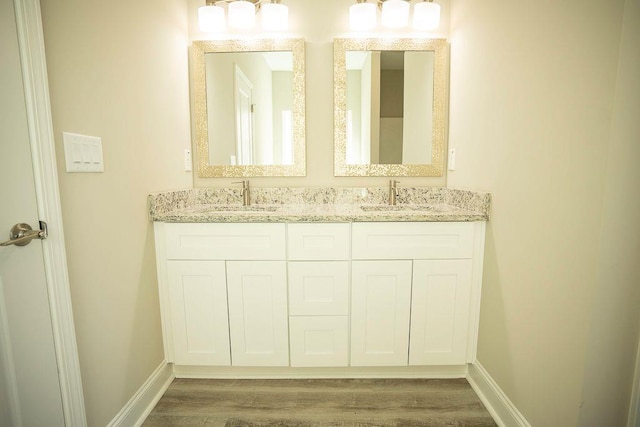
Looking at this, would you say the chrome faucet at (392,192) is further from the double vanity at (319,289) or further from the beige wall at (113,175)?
the beige wall at (113,175)

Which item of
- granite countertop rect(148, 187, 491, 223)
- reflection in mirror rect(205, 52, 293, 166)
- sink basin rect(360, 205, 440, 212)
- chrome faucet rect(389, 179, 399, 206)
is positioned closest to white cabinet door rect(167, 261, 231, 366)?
granite countertop rect(148, 187, 491, 223)

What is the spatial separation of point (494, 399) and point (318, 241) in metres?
1.07

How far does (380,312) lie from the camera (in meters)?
1.42

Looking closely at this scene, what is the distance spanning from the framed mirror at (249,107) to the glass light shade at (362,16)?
0.33 meters

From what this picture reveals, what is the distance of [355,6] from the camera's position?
1654 millimetres

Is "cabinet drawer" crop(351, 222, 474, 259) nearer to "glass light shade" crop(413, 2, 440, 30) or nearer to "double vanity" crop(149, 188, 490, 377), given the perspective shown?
"double vanity" crop(149, 188, 490, 377)

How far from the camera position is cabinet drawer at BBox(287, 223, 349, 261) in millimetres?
1392

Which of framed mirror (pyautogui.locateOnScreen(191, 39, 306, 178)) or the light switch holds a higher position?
framed mirror (pyautogui.locateOnScreen(191, 39, 306, 178))

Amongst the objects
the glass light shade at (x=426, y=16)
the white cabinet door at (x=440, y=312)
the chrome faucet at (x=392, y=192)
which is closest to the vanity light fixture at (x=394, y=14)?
the glass light shade at (x=426, y=16)

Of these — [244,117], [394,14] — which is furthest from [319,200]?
[394,14]

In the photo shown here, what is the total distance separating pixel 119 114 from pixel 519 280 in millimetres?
1745

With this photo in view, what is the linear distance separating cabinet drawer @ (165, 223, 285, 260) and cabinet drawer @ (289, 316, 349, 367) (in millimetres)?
370

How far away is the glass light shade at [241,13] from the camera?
1.65m

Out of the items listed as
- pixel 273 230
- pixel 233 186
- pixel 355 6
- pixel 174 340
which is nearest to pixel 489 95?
pixel 355 6
